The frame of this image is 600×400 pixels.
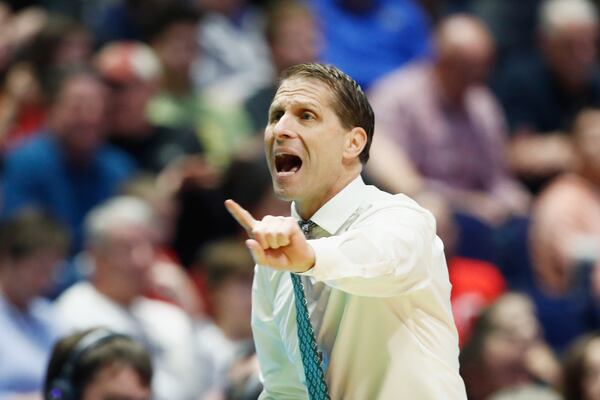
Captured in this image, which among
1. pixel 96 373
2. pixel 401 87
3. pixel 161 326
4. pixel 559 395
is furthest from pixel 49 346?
pixel 401 87

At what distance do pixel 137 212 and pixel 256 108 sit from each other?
1541mm

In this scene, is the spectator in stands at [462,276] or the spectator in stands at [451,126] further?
the spectator in stands at [451,126]

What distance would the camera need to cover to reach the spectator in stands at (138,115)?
259 inches

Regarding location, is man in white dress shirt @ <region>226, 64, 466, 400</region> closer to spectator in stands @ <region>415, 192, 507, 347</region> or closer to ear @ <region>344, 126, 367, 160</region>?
ear @ <region>344, 126, 367, 160</region>

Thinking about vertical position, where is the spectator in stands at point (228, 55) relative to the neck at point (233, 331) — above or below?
above

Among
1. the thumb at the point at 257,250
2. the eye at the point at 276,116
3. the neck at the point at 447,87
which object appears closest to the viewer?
the thumb at the point at 257,250

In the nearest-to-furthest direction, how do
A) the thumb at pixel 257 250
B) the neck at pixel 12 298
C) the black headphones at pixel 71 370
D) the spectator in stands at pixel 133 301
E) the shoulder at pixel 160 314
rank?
the thumb at pixel 257 250
the black headphones at pixel 71 370
the neck at pixel 12 298
the spectator in stands at pixel 133 301
the shoulder at pixel 160 314

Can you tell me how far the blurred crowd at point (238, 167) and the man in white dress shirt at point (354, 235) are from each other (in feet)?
5.68

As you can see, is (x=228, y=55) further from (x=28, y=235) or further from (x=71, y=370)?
(x=71, y=370)

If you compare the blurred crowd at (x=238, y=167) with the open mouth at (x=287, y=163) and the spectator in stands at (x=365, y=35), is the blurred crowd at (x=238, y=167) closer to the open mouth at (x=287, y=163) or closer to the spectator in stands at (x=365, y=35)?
the spectator in stands at (x=365, y=35)

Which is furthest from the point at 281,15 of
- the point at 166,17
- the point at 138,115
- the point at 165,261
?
the point at 165,261

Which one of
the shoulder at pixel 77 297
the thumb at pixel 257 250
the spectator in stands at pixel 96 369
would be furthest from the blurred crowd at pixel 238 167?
the thumb at pixel 257 250

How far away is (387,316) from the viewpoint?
258cm

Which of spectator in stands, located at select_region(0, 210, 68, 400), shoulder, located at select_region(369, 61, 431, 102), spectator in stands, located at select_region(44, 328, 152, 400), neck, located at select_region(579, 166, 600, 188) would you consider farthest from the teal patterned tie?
shoulder, located at select_region(369, 61, 431, 102)
